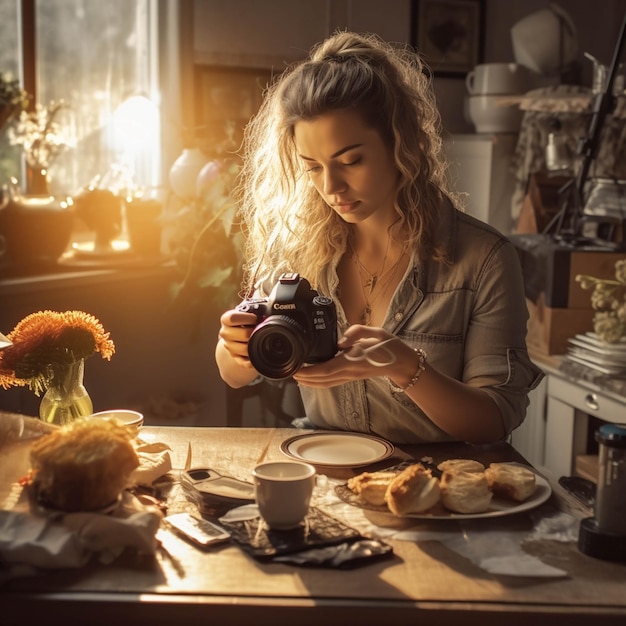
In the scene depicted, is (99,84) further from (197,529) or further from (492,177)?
(197,529)

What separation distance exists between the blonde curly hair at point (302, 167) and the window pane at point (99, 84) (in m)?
1.10

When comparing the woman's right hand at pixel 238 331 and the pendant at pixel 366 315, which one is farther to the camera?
the pendant at pixel 366 315

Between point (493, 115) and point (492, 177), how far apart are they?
21 cm

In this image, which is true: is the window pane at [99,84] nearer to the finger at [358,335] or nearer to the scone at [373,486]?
the finger at [358,335]

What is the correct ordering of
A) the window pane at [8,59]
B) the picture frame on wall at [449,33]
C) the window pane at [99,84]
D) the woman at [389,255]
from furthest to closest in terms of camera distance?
1. the picture frame on wall at [449,33]
2. the window pane at [99,84]
3. the window pane at [8,59]
4. the woman at [389,255]

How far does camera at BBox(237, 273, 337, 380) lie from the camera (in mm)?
1186

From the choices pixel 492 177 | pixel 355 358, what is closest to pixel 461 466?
pixel 355 358

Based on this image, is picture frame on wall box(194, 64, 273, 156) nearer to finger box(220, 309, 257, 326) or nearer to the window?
the window

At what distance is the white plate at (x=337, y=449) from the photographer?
124cm

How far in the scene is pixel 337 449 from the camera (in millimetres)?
1297

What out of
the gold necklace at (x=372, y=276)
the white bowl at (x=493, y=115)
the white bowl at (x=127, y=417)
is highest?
the white bowl at (x=493, y=115)

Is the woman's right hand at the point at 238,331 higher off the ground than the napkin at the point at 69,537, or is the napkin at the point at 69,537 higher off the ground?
the woman's right hand at the point at 238,331

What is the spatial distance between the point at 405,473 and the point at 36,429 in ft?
1.67

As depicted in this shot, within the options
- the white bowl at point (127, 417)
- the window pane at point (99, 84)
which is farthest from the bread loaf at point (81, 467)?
the window pane at point (99, 84)
